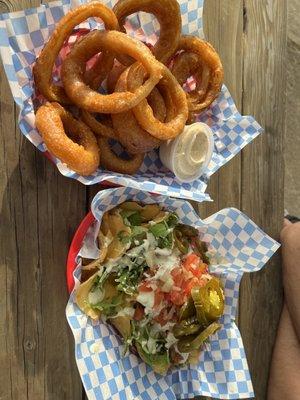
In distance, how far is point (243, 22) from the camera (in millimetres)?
2105

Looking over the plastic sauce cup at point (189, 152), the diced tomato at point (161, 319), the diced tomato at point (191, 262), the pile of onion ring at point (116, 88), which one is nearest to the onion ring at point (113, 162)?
the pile of onion ring at point (116, 88)

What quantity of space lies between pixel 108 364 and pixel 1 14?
1.14 m

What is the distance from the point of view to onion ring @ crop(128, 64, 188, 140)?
5.44 ft

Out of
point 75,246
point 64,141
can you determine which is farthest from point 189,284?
point 64,141

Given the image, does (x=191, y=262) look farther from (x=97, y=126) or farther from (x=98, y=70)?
(x=98, y=70)

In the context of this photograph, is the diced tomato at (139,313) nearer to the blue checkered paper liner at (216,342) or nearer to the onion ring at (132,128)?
the blue checkered paper liner at (216,342)

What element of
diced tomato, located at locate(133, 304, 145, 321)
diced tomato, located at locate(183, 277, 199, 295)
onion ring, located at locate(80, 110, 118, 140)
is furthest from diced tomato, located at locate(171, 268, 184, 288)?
onion ring, located at locate(80, 110, 118, 140)

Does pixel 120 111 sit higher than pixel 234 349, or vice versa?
pixel 120 111

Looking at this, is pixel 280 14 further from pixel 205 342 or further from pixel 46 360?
pixel 46 360

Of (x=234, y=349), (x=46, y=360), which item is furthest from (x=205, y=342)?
(x=46, y=360)

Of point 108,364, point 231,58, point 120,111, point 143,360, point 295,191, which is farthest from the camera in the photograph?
point 295,191

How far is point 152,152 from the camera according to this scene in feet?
6.29

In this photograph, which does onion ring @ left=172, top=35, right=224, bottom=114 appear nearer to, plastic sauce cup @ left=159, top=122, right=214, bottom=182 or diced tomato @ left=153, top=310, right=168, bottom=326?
plastic sauce cup @ left=159, top=122, right=214, bottom=182

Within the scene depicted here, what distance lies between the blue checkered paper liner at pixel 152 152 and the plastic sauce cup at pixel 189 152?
0.05 metres
